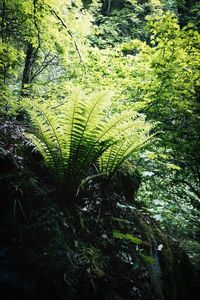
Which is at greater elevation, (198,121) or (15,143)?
(198,121)

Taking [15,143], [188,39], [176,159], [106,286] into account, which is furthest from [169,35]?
[106,286]

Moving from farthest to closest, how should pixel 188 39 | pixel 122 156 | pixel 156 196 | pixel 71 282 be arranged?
1. pixel 156 196
2. pixel 188 39
3. pixel 122 156
4. pixel 71 282

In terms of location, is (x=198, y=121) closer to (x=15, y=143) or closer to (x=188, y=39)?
(x=188, y=39)

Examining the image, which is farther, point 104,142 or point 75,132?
point 104,142

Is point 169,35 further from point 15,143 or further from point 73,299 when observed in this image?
point 73,299

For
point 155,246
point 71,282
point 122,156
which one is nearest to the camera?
point 71,282

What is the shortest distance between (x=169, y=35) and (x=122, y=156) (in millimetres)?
3496

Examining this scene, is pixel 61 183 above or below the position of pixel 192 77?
below

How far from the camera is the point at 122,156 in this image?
8.95 feet

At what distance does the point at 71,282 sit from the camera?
69.1 inches

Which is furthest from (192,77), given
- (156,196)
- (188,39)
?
(156,196)

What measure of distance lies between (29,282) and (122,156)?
159 centimetres

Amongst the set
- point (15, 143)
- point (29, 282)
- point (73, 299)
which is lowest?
point (73, 299)

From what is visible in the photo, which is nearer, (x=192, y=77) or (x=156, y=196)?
(x=192, y=77)
